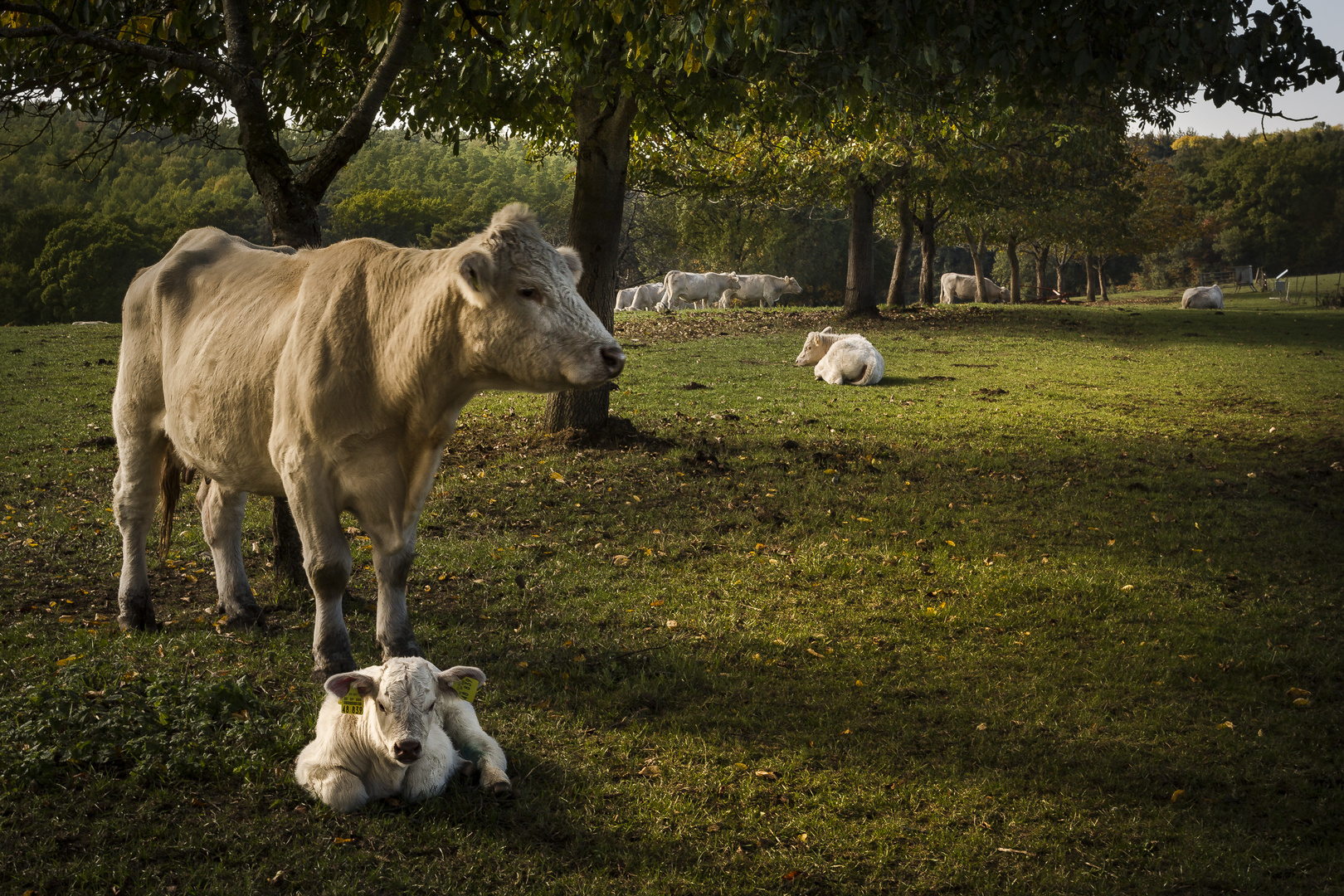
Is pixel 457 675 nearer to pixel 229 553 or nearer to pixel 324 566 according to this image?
pixel 324 566

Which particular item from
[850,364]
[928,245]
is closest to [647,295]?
[928,245]

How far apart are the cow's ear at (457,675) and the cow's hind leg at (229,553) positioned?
266cm

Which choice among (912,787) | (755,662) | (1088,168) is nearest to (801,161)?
(1088,168)

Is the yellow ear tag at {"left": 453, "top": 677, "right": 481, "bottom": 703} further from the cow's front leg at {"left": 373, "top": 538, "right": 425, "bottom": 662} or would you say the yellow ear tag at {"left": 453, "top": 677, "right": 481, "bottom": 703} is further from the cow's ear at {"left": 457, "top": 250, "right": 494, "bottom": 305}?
the cow's ear at {"left": 457, "top": 250, "right": 494, "bottom": 305}

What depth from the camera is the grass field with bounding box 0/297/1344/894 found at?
394cm

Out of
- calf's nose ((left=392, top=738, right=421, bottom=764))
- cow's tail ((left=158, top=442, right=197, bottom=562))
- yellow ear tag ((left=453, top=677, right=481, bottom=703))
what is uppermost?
cow's tail ((left=158, top=442, right=197, bottom=562))

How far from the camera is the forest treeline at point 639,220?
152 ft

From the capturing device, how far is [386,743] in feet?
13.2

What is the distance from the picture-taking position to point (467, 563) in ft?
25.7

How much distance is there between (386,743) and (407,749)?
0.44ft

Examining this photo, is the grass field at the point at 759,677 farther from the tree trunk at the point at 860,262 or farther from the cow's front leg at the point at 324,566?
the tree trunk at the point at 860,262

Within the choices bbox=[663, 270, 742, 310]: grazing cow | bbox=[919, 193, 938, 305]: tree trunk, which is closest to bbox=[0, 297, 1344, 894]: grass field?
bbox=[919, 193, 938, 305]: tree trunk

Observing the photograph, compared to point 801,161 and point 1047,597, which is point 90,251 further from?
point 1047,597

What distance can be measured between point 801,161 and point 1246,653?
16844mm
